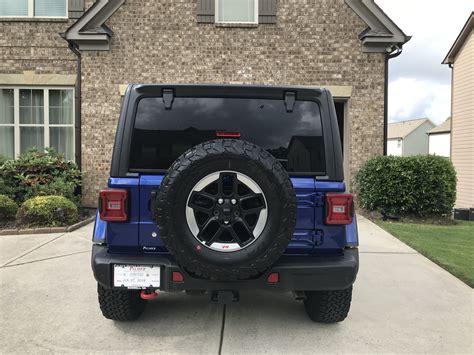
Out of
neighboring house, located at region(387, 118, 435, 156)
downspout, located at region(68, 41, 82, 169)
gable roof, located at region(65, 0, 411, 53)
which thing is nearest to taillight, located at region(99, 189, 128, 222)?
gable roof, located at region(65, 0, 411, 53)

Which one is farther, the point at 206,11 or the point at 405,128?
the point at 405,128

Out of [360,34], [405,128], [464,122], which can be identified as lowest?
[464,122]

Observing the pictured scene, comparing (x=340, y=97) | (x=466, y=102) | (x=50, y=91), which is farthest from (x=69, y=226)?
(x=466, y=102)

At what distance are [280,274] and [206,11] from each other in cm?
850

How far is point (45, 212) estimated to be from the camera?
7867mm

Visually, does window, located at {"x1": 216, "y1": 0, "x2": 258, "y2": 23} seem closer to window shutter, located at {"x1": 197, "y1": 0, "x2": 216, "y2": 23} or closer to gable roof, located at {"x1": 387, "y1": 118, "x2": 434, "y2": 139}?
window shutter, located at {"x1": 197, "y1": 0, "x2": 216, "y2": 23}

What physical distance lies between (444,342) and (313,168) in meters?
1.84

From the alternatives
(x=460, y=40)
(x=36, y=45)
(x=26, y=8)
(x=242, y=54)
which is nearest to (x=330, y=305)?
(x=242, y=54)

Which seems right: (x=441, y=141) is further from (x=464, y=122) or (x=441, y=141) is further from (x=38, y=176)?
(x=38, y=176)

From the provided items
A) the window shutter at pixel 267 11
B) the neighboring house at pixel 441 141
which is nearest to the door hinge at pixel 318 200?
the window shutter at pixel 267 11

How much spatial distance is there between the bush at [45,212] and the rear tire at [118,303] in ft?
16.0

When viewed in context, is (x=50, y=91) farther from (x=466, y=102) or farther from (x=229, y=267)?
(x=466, y=102)

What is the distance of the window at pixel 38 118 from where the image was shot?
1077 centimetres

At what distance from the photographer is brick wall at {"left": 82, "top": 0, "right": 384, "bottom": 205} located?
9992 mm
